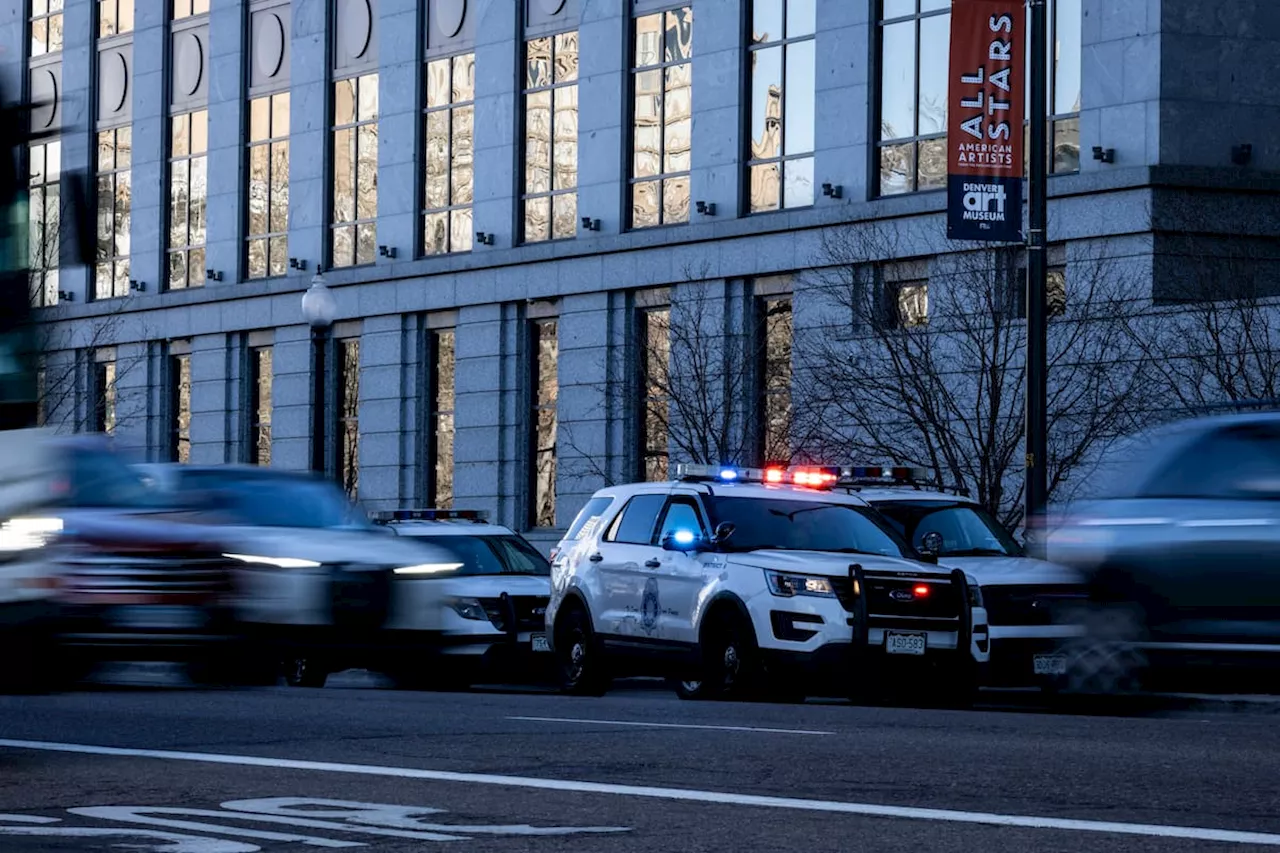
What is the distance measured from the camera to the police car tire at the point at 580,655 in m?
22.0

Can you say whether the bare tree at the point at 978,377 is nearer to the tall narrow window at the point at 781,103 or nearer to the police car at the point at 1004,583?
the tall narrow window at the point at 781,103

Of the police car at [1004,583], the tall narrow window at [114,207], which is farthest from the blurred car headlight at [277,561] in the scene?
the tall narrow window at [114,207]

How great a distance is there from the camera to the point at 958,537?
893 inches

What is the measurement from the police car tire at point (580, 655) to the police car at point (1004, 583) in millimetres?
2878

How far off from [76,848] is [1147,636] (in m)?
5.71

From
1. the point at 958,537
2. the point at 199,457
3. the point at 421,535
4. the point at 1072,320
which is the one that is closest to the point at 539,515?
the point at 199,457

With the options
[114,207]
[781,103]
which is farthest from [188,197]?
[781,103]

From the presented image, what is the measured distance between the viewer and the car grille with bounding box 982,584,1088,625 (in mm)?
21109

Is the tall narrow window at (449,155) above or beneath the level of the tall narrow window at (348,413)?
above

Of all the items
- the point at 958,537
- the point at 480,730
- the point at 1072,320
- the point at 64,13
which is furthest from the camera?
the point at 64,13

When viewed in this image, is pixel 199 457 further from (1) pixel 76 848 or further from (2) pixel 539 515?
(1) pixel 76 848

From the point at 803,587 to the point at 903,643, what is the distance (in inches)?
37.1

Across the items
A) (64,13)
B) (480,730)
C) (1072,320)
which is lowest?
(480,730)

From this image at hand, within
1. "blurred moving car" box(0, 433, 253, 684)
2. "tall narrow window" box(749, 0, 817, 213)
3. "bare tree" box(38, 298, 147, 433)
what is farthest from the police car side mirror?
"bare tree" box(38, 298, 147, 433)
